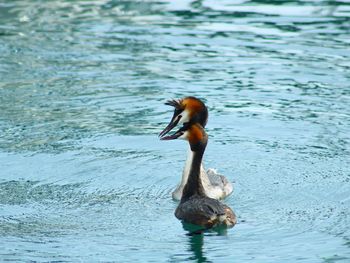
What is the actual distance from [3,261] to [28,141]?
166 inches

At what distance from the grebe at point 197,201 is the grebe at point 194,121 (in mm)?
100

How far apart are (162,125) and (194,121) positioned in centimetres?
296

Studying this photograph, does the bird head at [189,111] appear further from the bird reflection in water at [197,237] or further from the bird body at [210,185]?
the bird reflection in water at [197,237]

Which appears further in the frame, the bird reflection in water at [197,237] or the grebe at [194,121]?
the grebe at [194,121]

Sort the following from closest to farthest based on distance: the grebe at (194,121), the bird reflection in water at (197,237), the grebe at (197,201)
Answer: the bird reflection in water at (197,237) → the grebe at (197,201) → the grebe at (194,121)

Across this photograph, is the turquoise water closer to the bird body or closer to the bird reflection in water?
the bird reflection in water

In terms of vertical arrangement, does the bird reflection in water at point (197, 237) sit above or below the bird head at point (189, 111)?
below

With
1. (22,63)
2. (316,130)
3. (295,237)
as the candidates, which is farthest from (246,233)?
(22,63)

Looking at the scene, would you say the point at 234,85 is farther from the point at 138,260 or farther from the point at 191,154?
the point at 138,260

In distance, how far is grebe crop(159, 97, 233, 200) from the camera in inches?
521

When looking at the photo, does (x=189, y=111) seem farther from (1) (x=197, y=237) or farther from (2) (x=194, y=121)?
(1) (x=197, y=237)

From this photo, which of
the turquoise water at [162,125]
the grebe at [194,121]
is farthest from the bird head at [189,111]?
the turquoise water at [162,125]

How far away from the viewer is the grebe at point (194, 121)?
13.2 m

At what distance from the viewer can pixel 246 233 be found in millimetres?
12102
